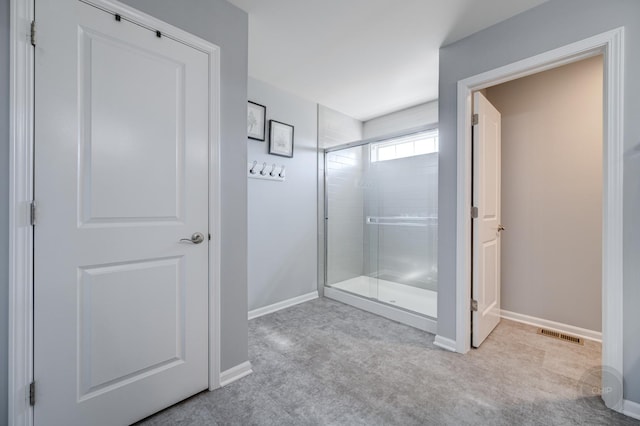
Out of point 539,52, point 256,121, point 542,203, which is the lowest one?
point 542,203

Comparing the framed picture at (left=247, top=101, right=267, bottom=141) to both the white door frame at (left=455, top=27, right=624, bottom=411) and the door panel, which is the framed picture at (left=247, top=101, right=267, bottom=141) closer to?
the door panel

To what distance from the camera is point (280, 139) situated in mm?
3047

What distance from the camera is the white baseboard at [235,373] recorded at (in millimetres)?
1715


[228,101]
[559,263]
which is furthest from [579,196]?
[228,101]

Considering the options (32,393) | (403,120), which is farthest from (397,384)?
(403,120)

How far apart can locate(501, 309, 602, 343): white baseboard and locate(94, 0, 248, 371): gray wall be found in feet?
8.51

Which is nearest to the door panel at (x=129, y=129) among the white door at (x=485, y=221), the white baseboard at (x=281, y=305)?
the white baseboard at (x=281, y=305)

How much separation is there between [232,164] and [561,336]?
306 centimetres

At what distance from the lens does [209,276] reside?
5.43 ft

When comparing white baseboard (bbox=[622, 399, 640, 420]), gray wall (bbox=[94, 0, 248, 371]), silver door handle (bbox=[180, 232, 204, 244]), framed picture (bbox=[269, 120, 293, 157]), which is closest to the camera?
white baseboard (bbox=[622, 399, 640, 420])

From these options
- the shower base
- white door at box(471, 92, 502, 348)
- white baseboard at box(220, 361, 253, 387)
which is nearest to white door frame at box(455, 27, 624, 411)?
white door at box(471, 92, 502, 348)

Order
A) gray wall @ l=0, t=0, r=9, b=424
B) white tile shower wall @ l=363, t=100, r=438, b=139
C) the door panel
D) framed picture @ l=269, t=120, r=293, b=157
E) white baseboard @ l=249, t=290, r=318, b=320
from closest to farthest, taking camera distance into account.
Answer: gray wall @ l=0, t=0, r=9, b=424, the door panel, white baseboard @ l=249, t=290, r=318, b=320, framed picture @ l=269, t=120, r=293, b=157, white tile shower wall @ l=363, t=100, r=438, b=139

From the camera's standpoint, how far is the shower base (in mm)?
2728

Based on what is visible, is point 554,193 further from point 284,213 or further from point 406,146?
point 284,213
